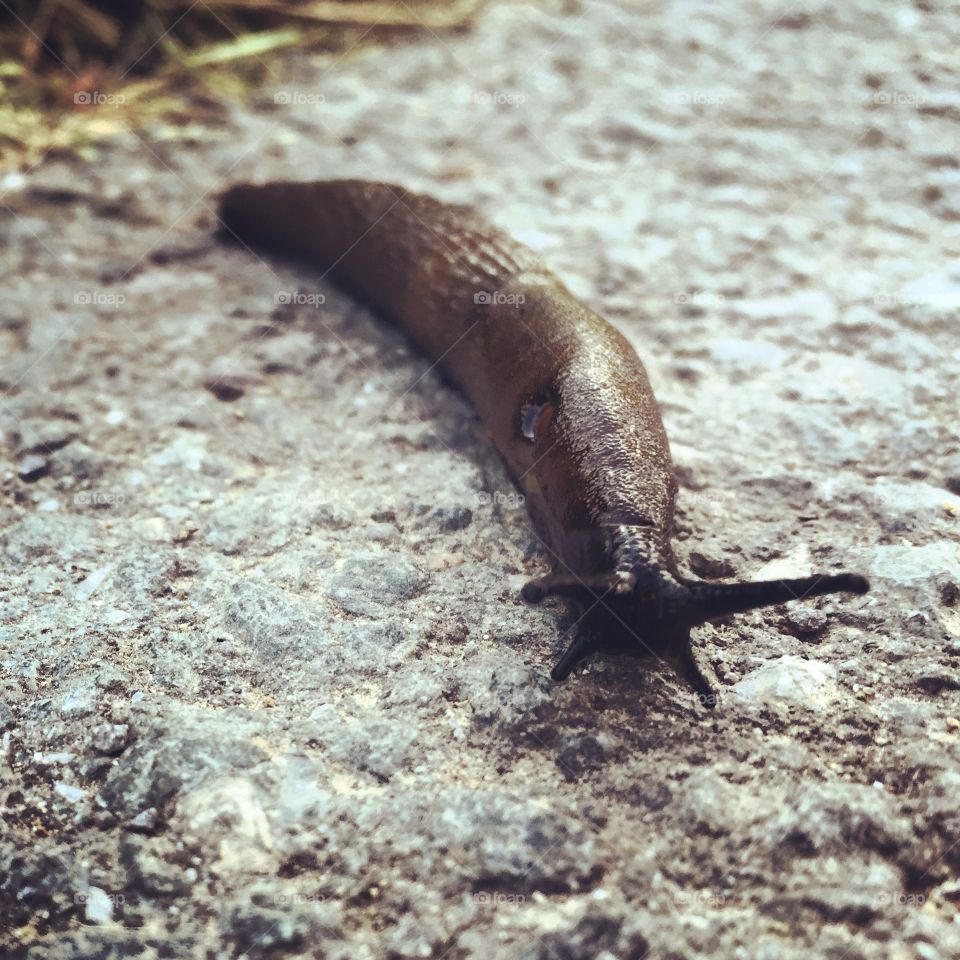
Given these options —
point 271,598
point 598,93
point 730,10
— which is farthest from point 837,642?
point 730,10

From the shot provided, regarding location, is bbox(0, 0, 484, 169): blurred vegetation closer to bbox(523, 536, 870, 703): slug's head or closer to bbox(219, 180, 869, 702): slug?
bbox(219, 180, 869, 702): slug

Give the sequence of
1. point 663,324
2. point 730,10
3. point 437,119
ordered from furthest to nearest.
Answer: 1. point 730,10
2. point 437,119
3. point 663,324

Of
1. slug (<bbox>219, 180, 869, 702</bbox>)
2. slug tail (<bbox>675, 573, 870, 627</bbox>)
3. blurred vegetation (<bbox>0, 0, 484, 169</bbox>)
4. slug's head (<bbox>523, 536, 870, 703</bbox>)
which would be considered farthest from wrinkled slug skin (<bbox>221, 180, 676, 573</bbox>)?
blurred vegetation (<bbox>0, 0, 484, 169</bbox>)

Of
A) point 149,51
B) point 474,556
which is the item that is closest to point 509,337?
point 474,556

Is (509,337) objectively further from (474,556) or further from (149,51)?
(149,51)

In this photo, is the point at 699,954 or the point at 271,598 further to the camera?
the point at 271,598

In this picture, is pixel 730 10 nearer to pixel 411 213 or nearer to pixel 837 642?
pixel 411 213
